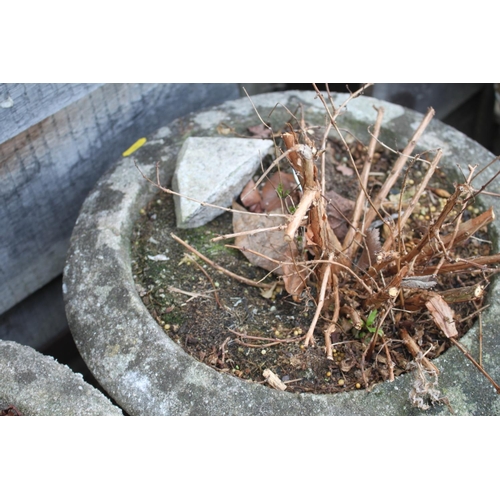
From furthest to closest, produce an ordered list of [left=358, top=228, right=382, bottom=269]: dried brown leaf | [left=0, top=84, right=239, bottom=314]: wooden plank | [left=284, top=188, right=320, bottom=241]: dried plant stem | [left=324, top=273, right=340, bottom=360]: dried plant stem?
[left=0, top=84, right=239, bottom=314]: wooden plank → [left=358, top=228, right=382, bottom=269]: dried brown leaf → [left=324, top=273, right=340, bottom=360]: dried plant stem → [left=284, top=188, right=320, bottom=241]: dried plant stem

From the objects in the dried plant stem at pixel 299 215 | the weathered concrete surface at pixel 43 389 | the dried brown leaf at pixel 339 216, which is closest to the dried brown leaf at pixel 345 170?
the dried brown leaf at pixel 339 216

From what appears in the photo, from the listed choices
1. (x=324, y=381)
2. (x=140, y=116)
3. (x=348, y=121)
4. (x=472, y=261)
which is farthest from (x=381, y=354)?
(x=140, y=116)

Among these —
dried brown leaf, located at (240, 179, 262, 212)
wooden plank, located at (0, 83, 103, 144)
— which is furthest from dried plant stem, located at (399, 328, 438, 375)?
wooden plank, located at (0, 83, 103, 144)

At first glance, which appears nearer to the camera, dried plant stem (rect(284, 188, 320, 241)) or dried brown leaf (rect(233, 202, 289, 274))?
dried plant stem (rect(284, 188, 320, 241))

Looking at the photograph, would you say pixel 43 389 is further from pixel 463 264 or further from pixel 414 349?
pixel 463 264

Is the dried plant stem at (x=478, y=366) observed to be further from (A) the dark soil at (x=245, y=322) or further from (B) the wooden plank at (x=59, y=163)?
(B) the wooden plank at (x=59, y=163)

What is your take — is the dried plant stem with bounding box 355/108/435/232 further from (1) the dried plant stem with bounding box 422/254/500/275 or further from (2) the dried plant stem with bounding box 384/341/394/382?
(2) the dried plant stem with bounding box 384/341/394/382

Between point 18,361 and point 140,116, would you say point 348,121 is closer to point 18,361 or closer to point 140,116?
point 140,116
